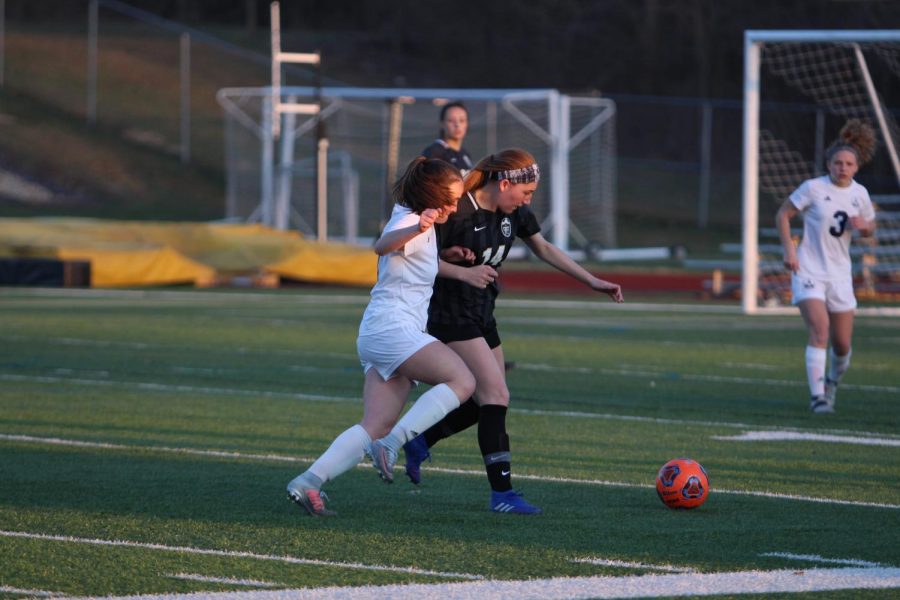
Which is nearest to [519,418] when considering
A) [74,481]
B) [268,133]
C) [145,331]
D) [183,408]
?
[183,408]

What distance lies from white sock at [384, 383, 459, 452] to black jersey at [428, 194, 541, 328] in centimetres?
43

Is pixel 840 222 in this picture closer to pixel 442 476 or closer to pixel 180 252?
pixel 442 476

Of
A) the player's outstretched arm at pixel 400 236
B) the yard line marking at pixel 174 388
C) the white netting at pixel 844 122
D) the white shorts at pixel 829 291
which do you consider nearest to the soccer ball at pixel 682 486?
the player's outstretched arm at pixel 400 236

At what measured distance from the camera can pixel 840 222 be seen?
449 inches

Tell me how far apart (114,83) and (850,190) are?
158 feet

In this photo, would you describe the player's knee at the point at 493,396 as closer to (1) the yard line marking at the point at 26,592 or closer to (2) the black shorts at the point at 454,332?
(2) the black shorts at the point at 454,332

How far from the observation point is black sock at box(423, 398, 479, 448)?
7.67 metres

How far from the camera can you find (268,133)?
36.6 meters

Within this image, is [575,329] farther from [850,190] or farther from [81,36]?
[81,36]

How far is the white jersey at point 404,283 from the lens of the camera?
686 centimetres

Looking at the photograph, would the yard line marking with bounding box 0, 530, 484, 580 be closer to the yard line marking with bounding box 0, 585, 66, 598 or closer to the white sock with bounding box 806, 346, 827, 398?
the yard line marking with bounding box 0, 585, 66, 598

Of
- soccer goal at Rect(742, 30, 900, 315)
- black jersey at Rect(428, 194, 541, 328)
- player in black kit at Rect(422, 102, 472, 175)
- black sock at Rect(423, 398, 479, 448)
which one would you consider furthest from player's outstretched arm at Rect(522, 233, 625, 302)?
soccer goal at Rect(742, 30, 900, 315)

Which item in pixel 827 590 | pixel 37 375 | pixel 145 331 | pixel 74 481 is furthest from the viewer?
pixel 145 331

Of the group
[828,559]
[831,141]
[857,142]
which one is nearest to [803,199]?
[857,142]
